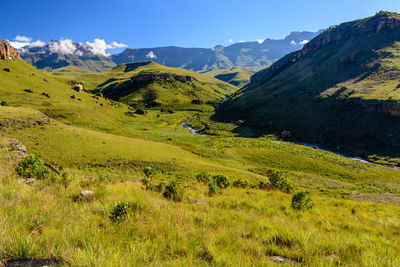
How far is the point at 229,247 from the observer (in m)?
3.12

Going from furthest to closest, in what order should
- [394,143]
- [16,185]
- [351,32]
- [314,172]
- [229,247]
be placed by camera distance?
[351,32]
[394,143]
[314,172]
[16,185]
[229,247]

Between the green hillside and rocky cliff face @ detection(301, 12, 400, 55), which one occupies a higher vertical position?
rocky cliff face @ detection(301, 12, 400, 55)

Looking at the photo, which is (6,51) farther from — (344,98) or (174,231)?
(344,98)

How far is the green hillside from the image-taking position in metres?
67.9

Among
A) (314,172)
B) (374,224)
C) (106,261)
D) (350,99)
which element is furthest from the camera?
(350,99)

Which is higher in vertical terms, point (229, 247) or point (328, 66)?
point (328, 66)

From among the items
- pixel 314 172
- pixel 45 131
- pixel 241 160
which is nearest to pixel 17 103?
pixel 45 131

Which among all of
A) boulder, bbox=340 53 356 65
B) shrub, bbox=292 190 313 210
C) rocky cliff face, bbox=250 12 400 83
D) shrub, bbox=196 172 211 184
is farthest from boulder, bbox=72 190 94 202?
rocky cliff face, bbox=250 12 400 83

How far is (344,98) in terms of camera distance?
8619 centimetres

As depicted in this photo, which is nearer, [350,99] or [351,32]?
[350,99]

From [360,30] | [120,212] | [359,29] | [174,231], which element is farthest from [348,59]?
[120,212]

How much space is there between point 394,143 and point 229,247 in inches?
3336

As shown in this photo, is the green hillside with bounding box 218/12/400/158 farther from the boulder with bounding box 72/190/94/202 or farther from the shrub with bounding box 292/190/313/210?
the boulder with bounding box 72/190/94/202

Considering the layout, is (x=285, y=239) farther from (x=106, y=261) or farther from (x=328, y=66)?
(x=328, y=66)
